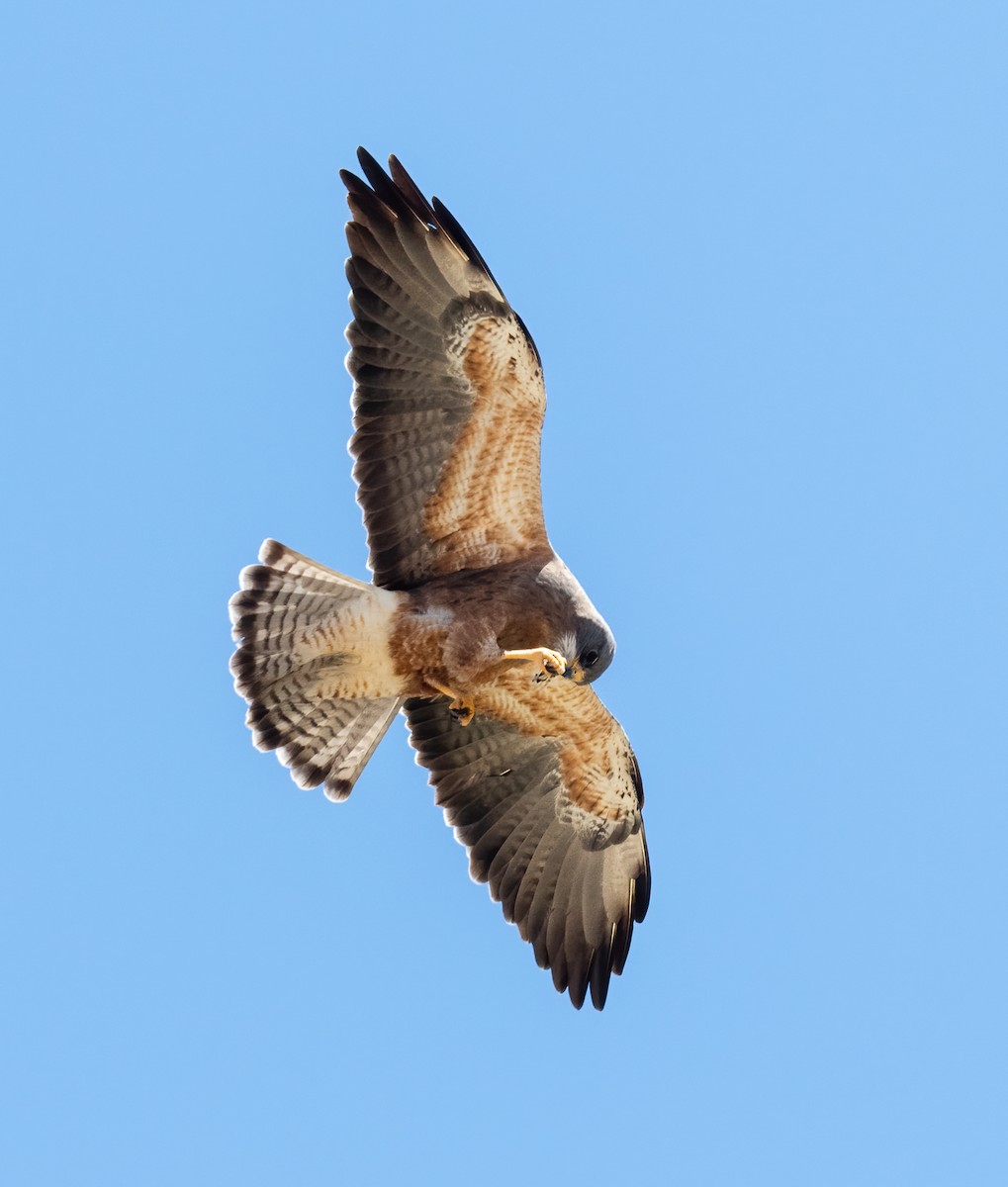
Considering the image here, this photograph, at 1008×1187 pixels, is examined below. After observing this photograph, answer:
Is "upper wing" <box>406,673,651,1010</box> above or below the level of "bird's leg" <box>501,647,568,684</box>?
below

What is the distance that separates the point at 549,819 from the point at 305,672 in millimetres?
1903

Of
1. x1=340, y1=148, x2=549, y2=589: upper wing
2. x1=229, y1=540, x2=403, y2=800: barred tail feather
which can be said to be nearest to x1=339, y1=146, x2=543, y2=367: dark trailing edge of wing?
x1=340, y1=148, x2=549, y2=589: upper wing

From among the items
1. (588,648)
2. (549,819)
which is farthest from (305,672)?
(549,819)

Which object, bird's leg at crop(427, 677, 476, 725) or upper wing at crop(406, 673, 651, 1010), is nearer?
bird's leg at crop(427, 677, 476, 725)

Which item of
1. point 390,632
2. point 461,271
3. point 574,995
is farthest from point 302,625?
point 574,995

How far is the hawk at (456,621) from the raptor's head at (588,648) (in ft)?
0.04

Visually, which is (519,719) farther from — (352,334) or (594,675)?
(352,334)

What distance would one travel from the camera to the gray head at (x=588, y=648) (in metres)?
10.3

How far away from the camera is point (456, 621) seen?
1027 cm

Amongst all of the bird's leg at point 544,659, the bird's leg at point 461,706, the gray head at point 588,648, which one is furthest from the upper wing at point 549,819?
the bird's leg at point 544,659

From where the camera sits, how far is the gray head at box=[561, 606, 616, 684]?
10.3 metres

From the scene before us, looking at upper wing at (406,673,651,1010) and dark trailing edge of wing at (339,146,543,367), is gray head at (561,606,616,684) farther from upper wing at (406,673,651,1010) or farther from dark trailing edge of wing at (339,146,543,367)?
dark trailing edge of wing at (339,146,543,367)

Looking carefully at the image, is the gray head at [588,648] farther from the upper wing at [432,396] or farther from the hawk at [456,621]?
the upper wing at [432,396]

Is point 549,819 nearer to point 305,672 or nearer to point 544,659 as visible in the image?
point 544,659
